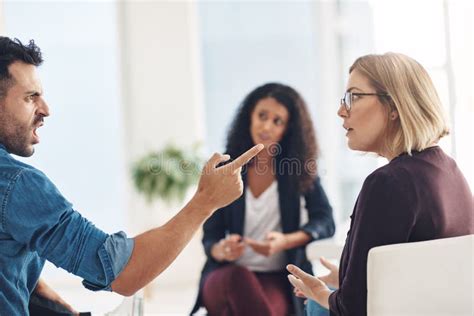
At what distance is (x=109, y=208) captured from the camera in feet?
19.4

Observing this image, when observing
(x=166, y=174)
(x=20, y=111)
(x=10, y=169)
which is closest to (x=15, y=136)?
(x=20, y=111)

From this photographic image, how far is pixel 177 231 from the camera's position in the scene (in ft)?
5.49

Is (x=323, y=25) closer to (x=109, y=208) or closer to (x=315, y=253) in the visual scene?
(x=109, y=208)

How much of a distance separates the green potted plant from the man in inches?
134

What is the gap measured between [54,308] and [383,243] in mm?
1045

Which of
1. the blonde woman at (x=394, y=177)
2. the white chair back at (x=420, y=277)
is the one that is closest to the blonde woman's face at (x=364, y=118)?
the blonde woman at (x=394, y=177)

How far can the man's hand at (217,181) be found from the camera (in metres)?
1.71

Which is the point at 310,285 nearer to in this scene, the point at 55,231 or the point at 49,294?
the point at 55,231

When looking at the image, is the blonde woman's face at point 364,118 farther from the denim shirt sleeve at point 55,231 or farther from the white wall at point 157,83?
the white wall at point 157,83

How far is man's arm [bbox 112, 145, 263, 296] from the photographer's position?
1642mm

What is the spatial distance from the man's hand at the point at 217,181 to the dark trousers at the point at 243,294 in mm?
850

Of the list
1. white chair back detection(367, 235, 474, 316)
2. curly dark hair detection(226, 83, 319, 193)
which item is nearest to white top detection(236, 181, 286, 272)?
curly dark hair detection(226, 83, 319, 193)

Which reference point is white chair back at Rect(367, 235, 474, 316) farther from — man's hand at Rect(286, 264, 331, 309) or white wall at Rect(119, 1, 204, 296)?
white wall at Rect(119, 1, 204, 296)

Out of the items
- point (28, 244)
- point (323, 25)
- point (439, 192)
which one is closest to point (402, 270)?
point (439, 192)
